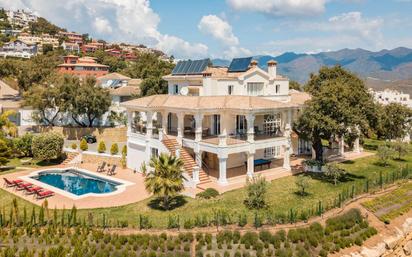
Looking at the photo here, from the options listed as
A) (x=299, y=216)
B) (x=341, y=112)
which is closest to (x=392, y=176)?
(x=341, y=112)

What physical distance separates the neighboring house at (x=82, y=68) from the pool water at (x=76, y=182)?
2659 inches

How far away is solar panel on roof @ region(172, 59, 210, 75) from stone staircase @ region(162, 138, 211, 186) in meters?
10.4

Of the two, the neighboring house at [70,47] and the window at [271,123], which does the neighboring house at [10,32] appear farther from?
the window at [271,123]

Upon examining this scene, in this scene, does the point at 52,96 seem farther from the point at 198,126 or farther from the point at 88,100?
the point at 198,126

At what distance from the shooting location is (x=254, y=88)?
38.7 m

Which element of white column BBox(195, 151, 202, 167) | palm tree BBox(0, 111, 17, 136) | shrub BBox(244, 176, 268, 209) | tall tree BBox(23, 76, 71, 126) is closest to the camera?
shrub BBox(244, 176, 268, 209)

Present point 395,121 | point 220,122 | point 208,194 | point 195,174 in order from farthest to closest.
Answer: point 395,121, point 220,122, point 195,174, point 208,194

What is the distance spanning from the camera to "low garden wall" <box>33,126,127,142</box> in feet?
171

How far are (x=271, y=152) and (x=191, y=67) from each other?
46.2 feet

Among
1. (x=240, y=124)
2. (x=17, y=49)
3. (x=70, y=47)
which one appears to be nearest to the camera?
(x=240, y=124)

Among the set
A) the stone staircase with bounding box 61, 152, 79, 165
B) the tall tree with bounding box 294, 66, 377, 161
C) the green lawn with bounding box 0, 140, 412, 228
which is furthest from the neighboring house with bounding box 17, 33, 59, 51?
the tall tree with bounding box 294, 66, 377, 161

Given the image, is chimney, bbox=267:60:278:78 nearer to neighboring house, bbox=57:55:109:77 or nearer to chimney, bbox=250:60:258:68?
chimney, bbox=250:60:258:68

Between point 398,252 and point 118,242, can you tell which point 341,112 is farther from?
point 118,242

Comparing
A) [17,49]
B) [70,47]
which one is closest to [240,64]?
[17,49]
